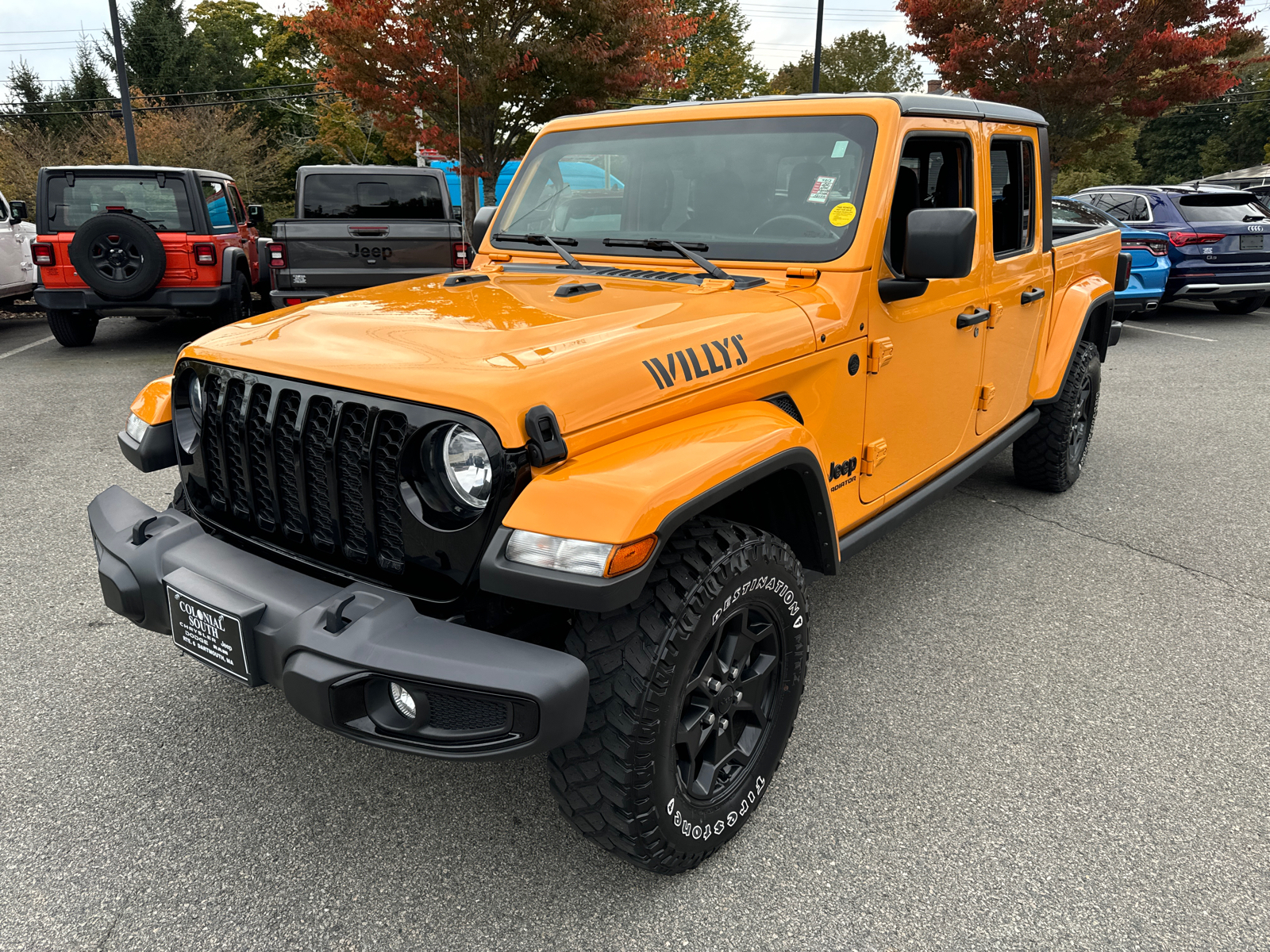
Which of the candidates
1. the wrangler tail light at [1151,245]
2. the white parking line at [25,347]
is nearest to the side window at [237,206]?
the white parking line at [25,347]

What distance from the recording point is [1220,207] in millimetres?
11570

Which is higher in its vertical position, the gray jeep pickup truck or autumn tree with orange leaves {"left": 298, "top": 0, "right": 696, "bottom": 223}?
autumn tree with orange leaves {"left": 298, "top": 0, "right": 696, "bottom": 223}

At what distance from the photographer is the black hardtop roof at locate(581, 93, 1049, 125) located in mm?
3068

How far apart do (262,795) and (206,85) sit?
42027mm

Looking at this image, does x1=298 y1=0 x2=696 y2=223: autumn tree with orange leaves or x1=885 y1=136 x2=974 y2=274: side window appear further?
x1=298 y1=0 x2=696 y2=223: autumn tree with orange leaves

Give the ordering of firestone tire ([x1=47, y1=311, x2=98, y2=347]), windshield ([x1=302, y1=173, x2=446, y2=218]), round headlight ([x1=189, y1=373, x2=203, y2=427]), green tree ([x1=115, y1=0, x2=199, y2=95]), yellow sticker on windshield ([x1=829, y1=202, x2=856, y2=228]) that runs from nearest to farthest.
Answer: round headlight ([x1=189, y1=373, x2=203, y2=427]) → yellow sticker on windshield ([x1=829, y1=202, x2=856, y2=228]) → firestone tire ([x1=47, y1=311, x2=98, y2=347]) → windshield ([x1=302, y1=173, x2=446, y2=218]) → green tree ([x1=115, y1=0, x2=199, y2=95])

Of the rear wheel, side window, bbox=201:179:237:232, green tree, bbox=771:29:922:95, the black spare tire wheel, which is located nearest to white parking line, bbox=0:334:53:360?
the black spare tire wheel

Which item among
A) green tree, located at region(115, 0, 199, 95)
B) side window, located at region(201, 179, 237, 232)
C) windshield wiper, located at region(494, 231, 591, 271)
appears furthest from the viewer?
green tree, located at region(115, 0, 199, 95)

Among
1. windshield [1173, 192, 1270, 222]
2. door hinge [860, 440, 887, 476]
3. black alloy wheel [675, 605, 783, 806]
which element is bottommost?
black alloy wheel [675, 605, 783, 806]

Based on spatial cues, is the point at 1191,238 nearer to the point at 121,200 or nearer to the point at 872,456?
the point at 872,456

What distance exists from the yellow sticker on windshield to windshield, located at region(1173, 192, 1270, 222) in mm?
10819

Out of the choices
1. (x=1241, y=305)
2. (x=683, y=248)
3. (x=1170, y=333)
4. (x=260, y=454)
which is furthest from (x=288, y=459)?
(x=1241, y=305)

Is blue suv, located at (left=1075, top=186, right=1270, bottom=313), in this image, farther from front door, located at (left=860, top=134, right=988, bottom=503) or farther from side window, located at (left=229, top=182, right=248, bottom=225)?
side window, located at (left=229, top=182, right=248, bottom=225)

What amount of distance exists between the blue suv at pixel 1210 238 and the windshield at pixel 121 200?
11322 millimetres
